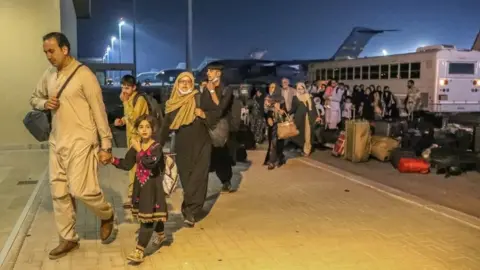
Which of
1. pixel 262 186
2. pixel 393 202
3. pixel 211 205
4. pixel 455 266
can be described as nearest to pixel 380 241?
pixel 455 266

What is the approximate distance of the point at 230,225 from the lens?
22.4ft

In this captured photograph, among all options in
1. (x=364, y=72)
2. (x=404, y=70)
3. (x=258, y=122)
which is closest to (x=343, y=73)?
(x=364, y=72)

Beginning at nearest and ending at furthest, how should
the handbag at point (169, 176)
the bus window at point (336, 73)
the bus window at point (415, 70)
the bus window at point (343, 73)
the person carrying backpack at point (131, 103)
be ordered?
1. the handbag at point (169, 176)
2. the person carrying backpack at point (131, 103)
3. the bus window at point (415, 70)
4. the bus window at point (343, 73)
5. the bus window at point (336, 73)

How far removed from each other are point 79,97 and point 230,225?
8.00ft

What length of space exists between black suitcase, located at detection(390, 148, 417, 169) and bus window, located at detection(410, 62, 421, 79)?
1086 centimetres

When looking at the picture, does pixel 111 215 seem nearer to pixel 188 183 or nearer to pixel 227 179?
pixel 188 183

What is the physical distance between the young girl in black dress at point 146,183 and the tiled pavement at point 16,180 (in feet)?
5.46

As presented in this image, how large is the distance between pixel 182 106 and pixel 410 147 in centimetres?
680

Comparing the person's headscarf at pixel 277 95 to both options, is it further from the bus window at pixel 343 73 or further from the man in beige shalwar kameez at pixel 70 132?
the bus window at pixel 343 73

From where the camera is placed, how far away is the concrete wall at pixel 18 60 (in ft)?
43.4

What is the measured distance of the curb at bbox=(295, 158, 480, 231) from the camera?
704cm

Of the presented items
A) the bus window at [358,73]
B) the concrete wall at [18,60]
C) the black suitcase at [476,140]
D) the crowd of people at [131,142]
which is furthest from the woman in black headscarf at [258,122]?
the bus window at [358,73]

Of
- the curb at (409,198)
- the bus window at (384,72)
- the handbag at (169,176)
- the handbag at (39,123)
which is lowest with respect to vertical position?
the curb at (409,198)

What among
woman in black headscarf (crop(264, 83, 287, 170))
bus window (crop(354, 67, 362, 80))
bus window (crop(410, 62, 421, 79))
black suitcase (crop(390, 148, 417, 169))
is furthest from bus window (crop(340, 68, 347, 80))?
woman in black headscarf (crop(264, 83, 287, 170))
